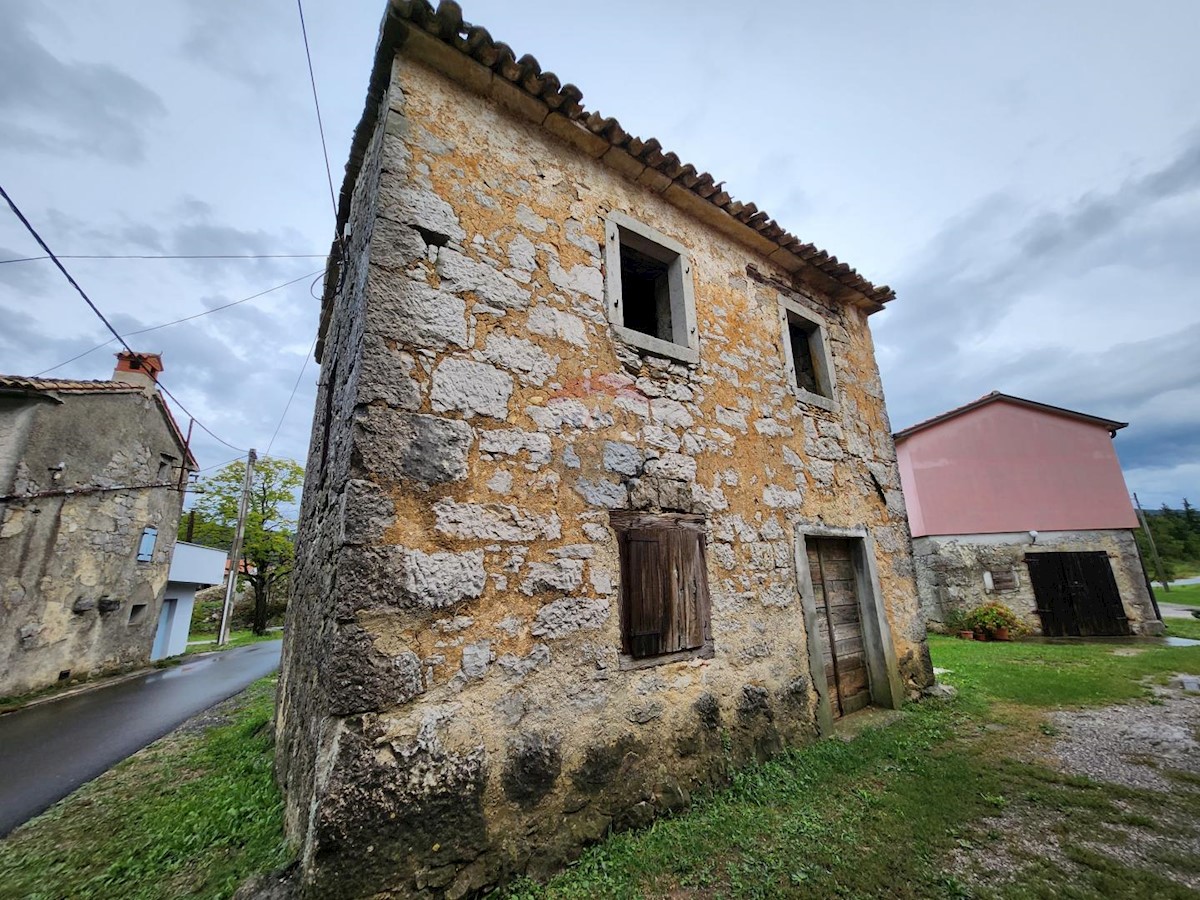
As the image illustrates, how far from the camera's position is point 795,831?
289cm

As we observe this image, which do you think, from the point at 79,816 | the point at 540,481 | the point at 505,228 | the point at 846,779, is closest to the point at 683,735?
the point at 846,779

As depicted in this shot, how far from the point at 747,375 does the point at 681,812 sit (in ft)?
11.7

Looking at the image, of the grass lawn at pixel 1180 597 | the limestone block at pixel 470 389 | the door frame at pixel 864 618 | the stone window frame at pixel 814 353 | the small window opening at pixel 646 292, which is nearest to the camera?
the limestone block at pixel 470 389

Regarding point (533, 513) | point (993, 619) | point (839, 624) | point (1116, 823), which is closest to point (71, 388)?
point (533, 513)

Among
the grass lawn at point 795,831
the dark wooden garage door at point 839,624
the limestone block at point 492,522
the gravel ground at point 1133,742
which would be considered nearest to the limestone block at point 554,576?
the limestone block at point 492,522

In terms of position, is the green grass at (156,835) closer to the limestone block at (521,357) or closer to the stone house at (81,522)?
the limestone block at (521,357)

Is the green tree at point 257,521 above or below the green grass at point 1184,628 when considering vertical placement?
above

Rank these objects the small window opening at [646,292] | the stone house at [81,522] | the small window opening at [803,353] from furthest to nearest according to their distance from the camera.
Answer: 1. the stone house at [81,522]
2. the small window opening at [803,353]
3. the small window opening at [646,292]

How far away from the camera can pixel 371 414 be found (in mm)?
2590

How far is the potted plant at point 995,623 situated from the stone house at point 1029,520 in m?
0.44

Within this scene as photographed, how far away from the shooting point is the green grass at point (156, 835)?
8.13 ft

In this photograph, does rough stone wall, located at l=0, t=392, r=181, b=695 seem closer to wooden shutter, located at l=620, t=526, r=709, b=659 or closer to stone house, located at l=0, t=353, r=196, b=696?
stone house, located at l=0, t=353, r=196, b=696

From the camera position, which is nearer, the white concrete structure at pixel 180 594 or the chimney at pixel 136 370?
the chimney at pixel 136 370

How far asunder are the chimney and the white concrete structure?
472cm
